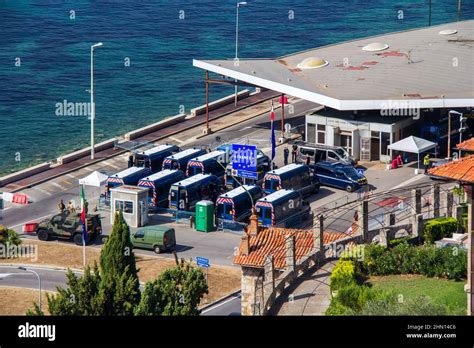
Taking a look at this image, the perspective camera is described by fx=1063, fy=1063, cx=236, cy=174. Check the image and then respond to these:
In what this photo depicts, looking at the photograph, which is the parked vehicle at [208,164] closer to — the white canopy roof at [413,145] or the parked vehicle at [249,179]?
the parked vehicle at [249,179]

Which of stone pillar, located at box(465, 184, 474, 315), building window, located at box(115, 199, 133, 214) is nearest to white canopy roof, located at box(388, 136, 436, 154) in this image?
building window, located at box(115, 199, 133, 214)

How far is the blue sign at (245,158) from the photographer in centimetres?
6694

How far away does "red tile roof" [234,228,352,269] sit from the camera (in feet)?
137

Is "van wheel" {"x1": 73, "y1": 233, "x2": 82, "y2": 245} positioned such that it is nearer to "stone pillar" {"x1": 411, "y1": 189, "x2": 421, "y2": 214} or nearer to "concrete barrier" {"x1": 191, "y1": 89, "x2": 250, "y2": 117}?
"stone pillar" {"x1": 411, "y1": 189, "x2": 421, "y2": 214}

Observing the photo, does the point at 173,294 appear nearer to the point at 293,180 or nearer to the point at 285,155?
the point at 293,180

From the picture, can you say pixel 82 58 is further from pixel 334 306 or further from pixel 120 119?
pixel 334 306

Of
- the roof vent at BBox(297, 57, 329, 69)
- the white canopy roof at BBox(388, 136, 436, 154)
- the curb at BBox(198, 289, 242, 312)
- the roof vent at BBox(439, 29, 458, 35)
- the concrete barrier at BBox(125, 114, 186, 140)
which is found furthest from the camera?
the roof vent at BBox(439, 29, 458, 35)

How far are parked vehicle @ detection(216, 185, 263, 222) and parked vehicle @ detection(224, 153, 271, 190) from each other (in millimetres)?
3429

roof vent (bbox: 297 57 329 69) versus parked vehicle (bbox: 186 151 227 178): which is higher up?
roof vent (bbox: 297 57 329 69)

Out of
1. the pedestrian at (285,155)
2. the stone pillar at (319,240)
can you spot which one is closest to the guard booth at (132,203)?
the pedestrian at (285,155)

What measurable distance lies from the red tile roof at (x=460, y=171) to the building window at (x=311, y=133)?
47.5 metres

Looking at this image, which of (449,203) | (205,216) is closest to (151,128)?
(205,216)

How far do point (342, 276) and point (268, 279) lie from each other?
12.8ft

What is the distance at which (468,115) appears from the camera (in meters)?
77.1
